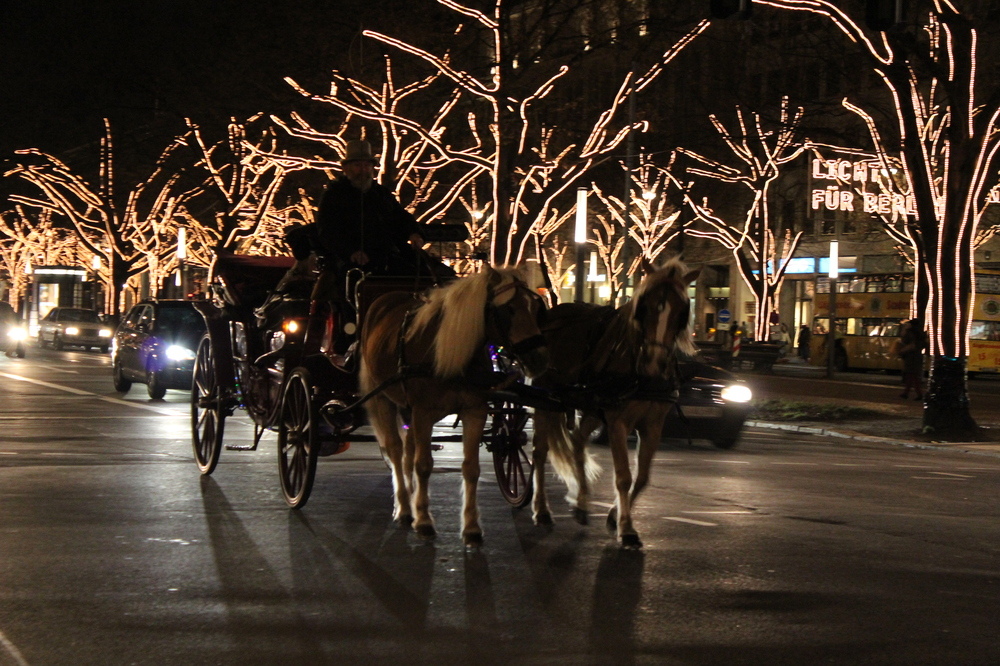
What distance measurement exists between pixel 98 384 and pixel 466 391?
20.3 m

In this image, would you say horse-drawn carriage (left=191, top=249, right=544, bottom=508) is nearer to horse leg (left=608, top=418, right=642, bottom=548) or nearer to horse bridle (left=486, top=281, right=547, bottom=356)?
horse bridle (left=486, top=281, right=547, bottom=356)

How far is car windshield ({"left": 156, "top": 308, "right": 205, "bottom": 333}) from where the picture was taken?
24.2 meters

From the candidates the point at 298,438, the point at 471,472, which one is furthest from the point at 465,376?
the point at 298,438

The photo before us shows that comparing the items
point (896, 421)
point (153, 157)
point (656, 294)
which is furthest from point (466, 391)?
point (153, 157)

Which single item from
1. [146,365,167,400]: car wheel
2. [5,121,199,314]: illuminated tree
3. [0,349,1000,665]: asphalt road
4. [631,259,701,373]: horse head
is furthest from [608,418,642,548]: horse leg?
[5,121,199,314]: illuminated tree

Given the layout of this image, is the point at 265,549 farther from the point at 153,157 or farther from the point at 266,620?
the point at 153,157

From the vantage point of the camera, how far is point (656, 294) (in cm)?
869

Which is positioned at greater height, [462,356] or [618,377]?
[462,356]

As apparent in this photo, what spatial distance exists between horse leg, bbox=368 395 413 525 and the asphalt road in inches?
8.0

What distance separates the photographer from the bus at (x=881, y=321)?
44.1 m

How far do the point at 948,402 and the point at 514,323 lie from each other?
13.7 metres

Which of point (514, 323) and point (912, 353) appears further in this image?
point (912, 353)

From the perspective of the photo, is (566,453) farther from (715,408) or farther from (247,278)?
(715,408)

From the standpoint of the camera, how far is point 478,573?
7.88m
